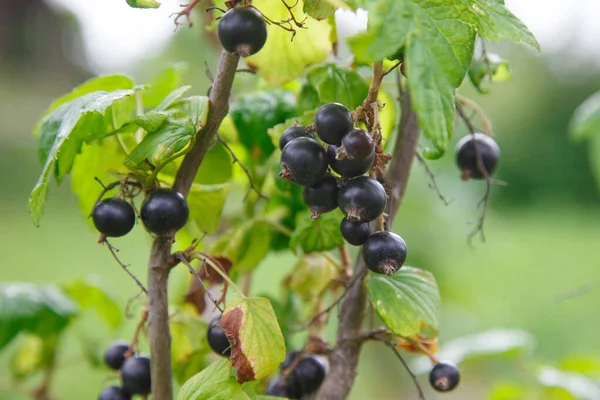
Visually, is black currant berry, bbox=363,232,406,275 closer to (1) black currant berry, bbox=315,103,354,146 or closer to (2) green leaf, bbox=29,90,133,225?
(1) black currant berry, bbox=315,103,354,146

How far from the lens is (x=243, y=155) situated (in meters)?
0.98

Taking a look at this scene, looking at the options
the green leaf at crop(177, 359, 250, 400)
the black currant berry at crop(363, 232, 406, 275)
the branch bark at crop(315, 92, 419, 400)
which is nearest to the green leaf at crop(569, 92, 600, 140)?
the branch bark at crop(315, 92, 419, 400)

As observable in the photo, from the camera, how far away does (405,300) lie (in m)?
0.67

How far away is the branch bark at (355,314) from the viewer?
2.50 feet

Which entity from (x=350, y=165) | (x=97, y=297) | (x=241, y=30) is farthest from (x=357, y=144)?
(x=97, y=297)

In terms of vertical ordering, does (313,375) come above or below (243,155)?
below

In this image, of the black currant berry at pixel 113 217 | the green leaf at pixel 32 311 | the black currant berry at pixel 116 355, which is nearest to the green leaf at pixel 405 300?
the black currant berry at pixel 113 217

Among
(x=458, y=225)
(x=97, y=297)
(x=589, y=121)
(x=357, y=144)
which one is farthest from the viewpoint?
(x=458, y=225)

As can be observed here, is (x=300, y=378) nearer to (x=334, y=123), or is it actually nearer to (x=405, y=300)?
(x=405, y=300)

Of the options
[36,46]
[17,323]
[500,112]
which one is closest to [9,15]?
[36,46]

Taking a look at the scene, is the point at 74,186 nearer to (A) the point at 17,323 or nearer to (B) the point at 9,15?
(A) the point at 17,323

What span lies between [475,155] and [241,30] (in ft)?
1.39

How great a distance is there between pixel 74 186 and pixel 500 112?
11708mm

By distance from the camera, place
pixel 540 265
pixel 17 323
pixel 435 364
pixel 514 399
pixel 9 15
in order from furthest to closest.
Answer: pixel 9 15, pixel 540 265, pixel 514 399, pixel 17 323, pixel 435 364
